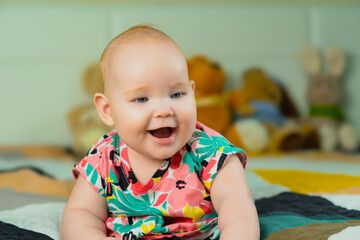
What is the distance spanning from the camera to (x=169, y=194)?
29.3 inches

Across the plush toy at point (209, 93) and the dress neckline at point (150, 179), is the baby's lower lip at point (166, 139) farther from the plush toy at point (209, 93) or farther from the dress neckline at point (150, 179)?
the plush toy at point (209, 93)

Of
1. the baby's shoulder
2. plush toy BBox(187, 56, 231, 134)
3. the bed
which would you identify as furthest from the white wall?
the baby's shoulder

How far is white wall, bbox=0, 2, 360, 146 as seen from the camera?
6.57ft

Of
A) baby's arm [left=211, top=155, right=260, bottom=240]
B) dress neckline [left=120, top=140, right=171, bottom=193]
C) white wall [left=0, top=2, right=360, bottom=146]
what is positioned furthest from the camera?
white wall [left=0, top=2, right=360, bottom=146]

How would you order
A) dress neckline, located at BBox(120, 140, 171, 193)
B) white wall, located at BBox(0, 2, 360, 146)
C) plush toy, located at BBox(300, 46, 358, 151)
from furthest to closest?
1. plush toy, located at BBox(300, 46, 358, 151)
2. white wall, located at BBox(0, 2, 360, 146)
3. dress neckline, located at BBox(120, 140, 171, 193)

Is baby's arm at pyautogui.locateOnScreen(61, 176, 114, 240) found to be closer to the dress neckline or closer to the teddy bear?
the dress neckline

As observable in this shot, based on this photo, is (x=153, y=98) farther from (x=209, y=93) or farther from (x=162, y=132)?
(x=209, y=93)

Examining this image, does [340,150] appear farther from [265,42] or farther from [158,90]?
[158,90]

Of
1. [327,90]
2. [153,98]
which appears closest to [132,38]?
[153,98]

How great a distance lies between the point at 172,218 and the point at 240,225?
15 cm

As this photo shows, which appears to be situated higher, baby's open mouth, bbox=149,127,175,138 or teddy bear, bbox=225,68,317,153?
baby's open mouth, bbox=149,127,175,138

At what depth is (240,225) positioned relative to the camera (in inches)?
25.3

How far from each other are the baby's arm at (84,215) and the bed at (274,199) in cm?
4

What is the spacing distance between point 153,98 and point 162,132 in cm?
6
